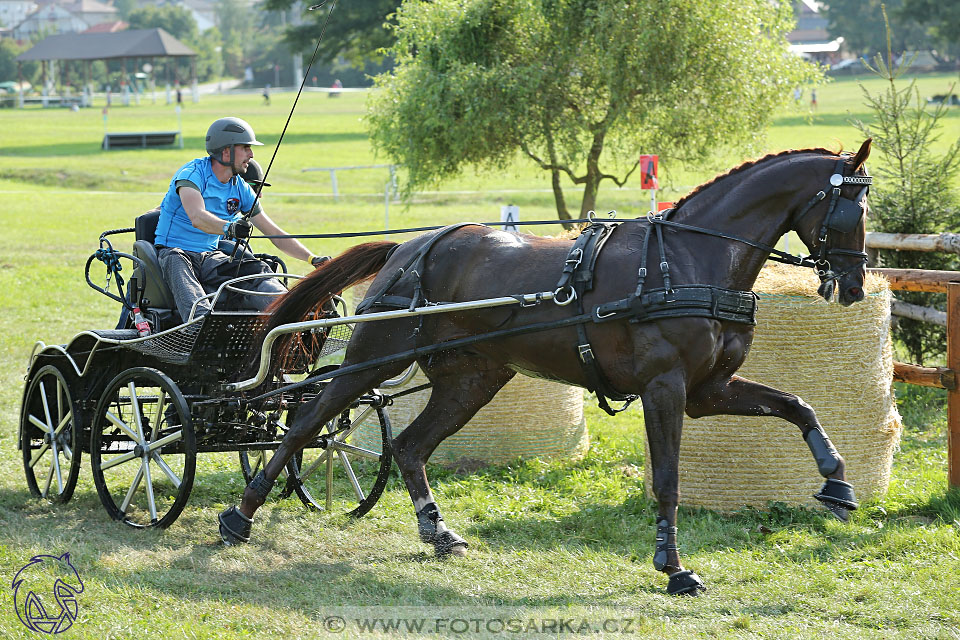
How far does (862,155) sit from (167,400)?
4.05m

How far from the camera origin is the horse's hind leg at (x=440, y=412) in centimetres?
593

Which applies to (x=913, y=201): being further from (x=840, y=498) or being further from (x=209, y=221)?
(x=209, y=221)

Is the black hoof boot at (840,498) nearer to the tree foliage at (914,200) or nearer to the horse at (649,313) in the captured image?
the horse at (649,313)

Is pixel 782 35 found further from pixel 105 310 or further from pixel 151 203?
pixel 151 203

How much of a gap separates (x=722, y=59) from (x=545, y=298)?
831cm

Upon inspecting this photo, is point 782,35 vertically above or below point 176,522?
above

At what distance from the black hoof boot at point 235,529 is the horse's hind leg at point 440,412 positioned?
901mm

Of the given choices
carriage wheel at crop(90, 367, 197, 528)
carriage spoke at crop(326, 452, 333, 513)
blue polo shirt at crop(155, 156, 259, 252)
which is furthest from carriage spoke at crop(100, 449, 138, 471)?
blue polo shirt at crop(155, 156, 259, 252)

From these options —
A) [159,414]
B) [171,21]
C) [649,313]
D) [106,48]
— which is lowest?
[159,414]

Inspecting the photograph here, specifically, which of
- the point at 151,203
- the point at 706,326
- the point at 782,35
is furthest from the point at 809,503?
the point at 151,203

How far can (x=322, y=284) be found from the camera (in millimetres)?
6125

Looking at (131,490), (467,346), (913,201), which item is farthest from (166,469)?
(913,201)

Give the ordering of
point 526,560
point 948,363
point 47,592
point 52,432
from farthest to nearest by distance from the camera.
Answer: point 52,432
point 948,363
point 526,560
point 47,592

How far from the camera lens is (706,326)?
507cm
